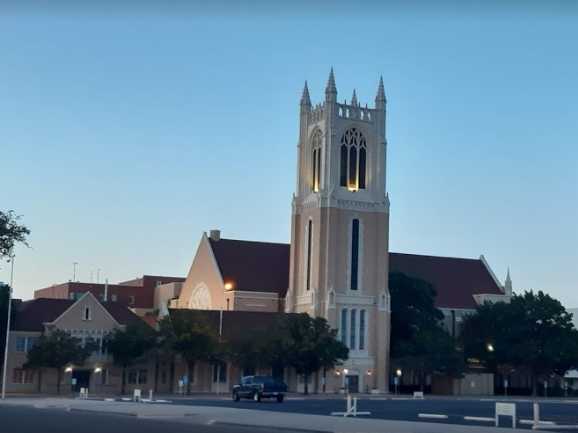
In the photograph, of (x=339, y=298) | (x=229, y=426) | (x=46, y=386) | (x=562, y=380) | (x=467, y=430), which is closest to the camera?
(x=467, y=430)

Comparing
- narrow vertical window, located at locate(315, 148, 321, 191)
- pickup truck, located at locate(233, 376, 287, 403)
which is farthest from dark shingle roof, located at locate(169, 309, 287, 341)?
pickup truck, located at locate(233, 376, 287, 403)

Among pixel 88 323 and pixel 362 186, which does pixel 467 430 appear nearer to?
pixel 88 323

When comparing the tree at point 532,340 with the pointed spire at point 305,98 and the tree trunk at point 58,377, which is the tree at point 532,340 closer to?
the pointed spire at point 305,98

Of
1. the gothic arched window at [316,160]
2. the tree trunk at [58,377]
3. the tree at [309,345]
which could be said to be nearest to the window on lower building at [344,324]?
the tree at [309,345]

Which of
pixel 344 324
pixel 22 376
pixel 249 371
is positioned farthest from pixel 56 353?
pixel 344 324

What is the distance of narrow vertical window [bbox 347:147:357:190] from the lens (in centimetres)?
10019

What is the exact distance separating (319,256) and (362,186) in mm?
8995

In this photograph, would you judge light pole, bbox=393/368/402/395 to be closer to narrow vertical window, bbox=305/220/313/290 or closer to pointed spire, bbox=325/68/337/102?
narrow vertical window, bbox=305/220/313/290

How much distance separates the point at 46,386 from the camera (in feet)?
269

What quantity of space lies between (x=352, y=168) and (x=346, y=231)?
662cm

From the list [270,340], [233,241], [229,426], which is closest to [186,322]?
[270,340]

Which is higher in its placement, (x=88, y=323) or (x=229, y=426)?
(x=88, y=323)

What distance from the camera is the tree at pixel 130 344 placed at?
271 ft

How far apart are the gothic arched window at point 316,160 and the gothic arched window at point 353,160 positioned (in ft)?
7.63
